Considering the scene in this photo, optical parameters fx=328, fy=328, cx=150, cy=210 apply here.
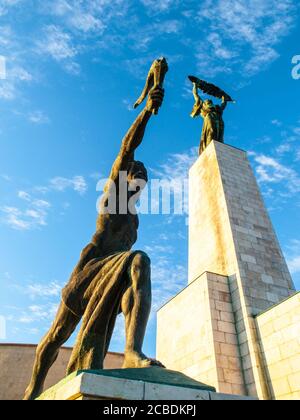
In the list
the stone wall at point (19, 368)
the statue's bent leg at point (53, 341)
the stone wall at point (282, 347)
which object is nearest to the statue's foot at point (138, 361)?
the statue's bent leg at point (53, 341)

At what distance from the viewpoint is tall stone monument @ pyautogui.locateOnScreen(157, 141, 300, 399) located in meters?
7.15

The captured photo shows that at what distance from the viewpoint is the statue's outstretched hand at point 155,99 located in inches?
142

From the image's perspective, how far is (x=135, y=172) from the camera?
413 cm

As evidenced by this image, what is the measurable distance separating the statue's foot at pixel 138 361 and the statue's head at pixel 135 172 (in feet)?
6.87

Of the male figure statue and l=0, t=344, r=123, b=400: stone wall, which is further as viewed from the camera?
the male figure statue

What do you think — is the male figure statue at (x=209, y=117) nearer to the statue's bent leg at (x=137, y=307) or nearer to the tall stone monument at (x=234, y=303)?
the tall stone monument at (x=234, y=303)

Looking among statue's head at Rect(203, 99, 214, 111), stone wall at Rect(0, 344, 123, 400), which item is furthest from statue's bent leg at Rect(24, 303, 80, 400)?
statue's head at Rect(203, 99, 214, 111)

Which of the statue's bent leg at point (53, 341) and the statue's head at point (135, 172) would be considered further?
the statue's head at point (135, 172)

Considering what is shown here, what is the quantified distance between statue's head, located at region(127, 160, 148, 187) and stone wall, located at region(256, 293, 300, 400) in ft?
15.8

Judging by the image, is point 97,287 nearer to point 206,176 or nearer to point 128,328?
point 128,328

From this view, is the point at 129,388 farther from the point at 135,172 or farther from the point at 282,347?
the point at 282,347

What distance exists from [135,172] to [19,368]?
1299cm

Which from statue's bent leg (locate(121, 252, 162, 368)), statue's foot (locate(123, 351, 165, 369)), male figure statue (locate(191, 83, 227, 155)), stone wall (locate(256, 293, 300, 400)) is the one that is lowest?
statue's foot (locate(123, 351, 165, 369))

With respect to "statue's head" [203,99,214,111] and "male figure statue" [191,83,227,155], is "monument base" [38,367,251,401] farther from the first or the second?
Answer: "statue's head" [203,99,214,111]
